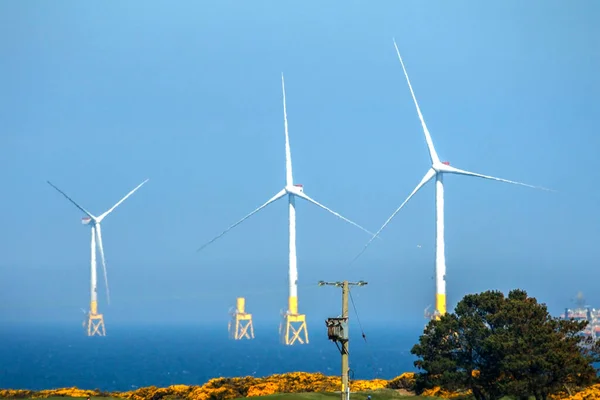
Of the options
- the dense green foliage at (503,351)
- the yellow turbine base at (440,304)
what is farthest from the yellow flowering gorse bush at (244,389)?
the yellow turbine base at (440,304)

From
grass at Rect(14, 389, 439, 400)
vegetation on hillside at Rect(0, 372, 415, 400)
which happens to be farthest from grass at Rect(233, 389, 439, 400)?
vegetation on hillside at Rect(0, 372, 415, 400)

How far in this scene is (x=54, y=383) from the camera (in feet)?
640

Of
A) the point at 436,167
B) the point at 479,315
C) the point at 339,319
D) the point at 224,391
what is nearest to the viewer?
the point at 339,319

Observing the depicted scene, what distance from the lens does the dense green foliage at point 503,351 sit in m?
85.4

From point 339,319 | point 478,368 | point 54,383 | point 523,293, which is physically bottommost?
point 339,319

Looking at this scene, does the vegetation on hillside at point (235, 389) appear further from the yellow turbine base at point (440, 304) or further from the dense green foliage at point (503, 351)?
the yellow turbine base at point (440, 304)

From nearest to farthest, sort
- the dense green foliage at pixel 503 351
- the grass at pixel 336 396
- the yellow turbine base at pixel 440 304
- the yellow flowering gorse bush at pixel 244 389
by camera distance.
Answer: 1. the dense green foliage at pixel 503 351
2. the grass at pixel 336 396
3. the yellow flowering gorse bush at pixel 244 389
4. the yellow turbine base at pixel 440 304

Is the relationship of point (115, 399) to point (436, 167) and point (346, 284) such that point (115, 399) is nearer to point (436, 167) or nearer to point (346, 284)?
point (346, 284)

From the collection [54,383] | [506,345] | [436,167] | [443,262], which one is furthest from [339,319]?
[54,383]

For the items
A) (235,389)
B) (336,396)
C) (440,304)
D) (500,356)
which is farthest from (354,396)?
(440,304)

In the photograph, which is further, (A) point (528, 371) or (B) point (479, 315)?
(B) point (479, 315)

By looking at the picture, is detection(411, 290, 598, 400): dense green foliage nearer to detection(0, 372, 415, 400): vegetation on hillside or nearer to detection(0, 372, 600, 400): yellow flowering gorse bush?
detection(0, 372, 600, 400): yellow flowering gorse bush

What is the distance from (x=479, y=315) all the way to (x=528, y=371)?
8.54 metres

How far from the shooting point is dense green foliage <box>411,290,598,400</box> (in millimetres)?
85375
